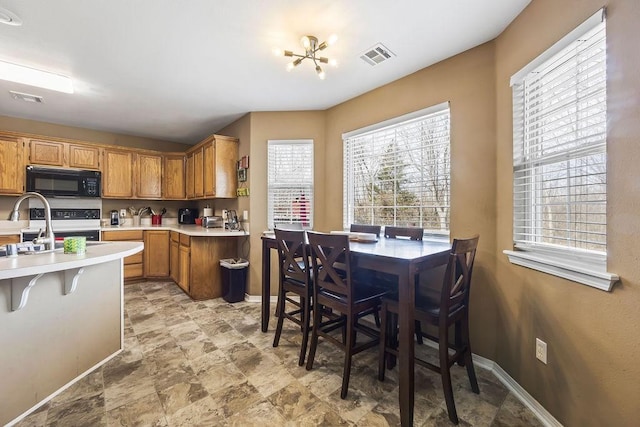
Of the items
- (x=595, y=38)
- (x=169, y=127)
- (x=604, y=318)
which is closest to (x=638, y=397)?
(x=604, y=318)

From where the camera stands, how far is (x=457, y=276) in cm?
190

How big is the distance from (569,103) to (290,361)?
2.49 meters

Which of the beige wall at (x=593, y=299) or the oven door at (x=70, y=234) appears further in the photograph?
the oven door at (x=70, y=234)

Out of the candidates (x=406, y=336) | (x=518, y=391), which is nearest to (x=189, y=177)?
(x=406, y=336)

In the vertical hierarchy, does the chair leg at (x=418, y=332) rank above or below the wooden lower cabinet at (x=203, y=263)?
below

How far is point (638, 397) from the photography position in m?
1.13

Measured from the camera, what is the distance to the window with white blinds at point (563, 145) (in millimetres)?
1354

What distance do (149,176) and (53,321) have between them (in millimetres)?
3447

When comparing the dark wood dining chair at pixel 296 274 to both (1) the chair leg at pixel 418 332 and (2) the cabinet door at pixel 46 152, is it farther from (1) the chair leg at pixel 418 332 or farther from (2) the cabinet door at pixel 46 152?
(2) the cabinet door at pixel 46 152

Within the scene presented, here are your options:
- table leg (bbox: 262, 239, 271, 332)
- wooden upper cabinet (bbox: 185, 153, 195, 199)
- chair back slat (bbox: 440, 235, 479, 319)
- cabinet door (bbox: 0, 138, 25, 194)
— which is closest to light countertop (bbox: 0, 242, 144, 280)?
table leg (bbox: 262, 239, 271, 332)

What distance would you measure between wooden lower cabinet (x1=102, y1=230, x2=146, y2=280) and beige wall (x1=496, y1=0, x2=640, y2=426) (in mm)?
4902

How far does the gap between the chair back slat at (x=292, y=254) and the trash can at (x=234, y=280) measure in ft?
4.24

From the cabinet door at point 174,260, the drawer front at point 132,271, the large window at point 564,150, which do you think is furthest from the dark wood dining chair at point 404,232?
the drawer front at point 132,271

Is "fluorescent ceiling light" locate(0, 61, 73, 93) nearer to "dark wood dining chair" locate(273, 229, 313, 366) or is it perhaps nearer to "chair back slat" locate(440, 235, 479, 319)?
"dark wood dining chair" locate(273, 229, 313, 366)
